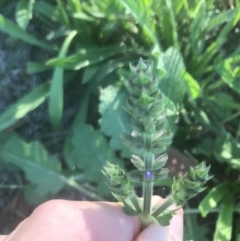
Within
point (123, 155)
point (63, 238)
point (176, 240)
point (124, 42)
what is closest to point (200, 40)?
point (124, 42)

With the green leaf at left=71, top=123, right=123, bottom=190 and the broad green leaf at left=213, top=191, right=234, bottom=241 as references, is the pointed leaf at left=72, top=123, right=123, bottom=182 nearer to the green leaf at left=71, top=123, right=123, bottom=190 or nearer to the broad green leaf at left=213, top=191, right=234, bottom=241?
the green leaf at left=71, top=123, right=123, bottom=190

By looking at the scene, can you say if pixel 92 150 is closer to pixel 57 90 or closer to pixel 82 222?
pixel 57 90

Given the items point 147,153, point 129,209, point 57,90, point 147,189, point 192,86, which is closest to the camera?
point 147,153

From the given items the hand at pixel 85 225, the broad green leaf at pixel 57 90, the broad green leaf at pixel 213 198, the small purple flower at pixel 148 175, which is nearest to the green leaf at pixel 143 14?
the broad green leaf at pixel 57 90

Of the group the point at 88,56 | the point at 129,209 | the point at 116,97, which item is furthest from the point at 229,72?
the point at 129,209

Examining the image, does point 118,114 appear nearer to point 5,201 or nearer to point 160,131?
point 5,201

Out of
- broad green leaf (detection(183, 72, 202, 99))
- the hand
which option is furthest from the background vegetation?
the hand

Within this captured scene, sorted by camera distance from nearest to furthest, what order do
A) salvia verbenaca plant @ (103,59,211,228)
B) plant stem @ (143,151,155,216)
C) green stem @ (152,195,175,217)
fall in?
salvia verbenaca plant @ (103,59,211,228), plant stem @ (143,151,155,216), green stem @ (152,195,175,217)

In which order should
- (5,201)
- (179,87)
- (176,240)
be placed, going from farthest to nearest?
1. (5,201)
2. (179,87)
3. (176,240)
